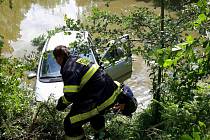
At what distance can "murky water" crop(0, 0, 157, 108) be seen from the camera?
11723 millimetres

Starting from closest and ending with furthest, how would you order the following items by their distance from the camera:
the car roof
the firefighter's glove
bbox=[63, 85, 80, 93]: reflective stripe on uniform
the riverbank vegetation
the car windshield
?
the riverbank vegetation < bbox=[63, 85, 80, 93]: reflective stripe on uniform < the firefighter's glove < the car windshield < the car roof

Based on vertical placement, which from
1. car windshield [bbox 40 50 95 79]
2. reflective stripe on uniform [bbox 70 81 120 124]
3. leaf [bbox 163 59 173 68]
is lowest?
car windshield [bbox 40 50 95 79]

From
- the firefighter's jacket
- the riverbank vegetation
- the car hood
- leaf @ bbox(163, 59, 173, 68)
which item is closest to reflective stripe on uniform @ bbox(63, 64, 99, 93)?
the firefighter's jacket

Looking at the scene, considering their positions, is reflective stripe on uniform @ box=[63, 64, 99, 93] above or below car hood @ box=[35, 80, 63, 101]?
above

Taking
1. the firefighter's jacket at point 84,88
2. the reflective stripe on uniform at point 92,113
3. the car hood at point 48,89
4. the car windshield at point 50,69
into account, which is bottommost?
the car hood at point 48,89

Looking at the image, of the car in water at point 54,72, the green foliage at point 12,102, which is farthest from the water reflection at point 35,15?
the green foliage at point 12,102

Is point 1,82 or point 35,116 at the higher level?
point 1,82

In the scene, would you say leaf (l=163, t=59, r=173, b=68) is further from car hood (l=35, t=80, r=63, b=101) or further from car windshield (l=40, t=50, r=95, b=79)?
car windshield (l=40, t=50, r=95, b=79)

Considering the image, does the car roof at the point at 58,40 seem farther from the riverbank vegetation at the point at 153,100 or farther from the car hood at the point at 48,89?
the riverbank vegetation at the point at 153,100

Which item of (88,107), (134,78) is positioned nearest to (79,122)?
(88,107)

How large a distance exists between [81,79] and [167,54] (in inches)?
89.5

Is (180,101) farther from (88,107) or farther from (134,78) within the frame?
(134,78)

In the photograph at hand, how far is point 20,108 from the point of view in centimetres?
434

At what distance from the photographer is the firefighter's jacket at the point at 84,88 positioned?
3988 millimetres
